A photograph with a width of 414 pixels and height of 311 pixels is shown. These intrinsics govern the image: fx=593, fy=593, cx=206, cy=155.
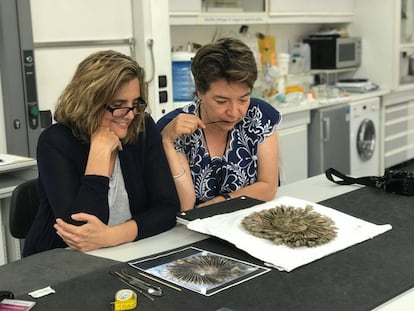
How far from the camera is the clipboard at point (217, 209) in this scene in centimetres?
168

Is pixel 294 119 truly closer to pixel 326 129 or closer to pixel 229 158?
pixel 326 129

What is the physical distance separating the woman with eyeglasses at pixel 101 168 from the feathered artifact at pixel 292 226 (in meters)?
0.29

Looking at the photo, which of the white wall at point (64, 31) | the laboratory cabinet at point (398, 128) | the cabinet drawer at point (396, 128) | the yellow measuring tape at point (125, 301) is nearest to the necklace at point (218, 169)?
the yellow measuring tape at point (125, 301)

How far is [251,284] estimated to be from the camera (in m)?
1.25

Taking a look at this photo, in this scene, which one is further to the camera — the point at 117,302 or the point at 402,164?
the point at 402,164

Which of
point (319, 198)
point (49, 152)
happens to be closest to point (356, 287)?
point (319, 198)

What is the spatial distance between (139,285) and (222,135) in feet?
3.12

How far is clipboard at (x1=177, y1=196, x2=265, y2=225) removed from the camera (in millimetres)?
1679

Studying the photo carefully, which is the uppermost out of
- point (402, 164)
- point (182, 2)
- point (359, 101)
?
point (182, 2)

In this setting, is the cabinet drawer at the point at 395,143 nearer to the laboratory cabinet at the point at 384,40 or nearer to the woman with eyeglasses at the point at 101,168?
the laboratory cabinet at the point at 384,40

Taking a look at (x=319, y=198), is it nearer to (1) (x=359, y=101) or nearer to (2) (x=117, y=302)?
(2) (x=117, y=302)

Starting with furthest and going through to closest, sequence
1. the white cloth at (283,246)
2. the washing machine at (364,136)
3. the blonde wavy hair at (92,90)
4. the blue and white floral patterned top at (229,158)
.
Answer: the washing machine at (364,136) < the blue and white floral patterned top at (229,158) < the blonde wavy hair at (92,90) < the white cloth at (283,246)

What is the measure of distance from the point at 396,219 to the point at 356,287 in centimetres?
49

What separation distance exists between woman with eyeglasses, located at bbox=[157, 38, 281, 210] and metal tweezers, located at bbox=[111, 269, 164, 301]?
0.64 metres
